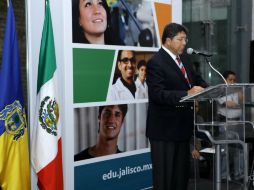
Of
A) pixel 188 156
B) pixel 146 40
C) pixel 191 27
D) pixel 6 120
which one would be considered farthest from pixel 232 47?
pixel 6 120

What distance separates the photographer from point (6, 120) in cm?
260

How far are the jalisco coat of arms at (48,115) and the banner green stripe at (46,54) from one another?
0.13m

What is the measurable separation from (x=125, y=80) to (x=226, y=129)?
1.36m

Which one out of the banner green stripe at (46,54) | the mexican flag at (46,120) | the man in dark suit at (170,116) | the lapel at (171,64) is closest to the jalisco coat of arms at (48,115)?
the mexican flag at (46,120)

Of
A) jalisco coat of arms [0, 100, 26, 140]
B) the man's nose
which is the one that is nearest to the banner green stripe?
jalisco coat of arms [0, 100, 26, 140]

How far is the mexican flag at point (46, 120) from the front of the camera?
2.80 metres

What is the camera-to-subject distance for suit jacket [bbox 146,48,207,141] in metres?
2.84

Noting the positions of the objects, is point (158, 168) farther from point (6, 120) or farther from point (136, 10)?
point (136, 10)

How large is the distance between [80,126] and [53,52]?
0.72 metres

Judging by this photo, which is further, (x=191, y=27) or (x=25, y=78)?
(x=191, y=27)

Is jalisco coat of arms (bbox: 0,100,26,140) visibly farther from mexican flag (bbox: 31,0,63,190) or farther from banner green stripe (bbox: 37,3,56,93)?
banner green stripe (bbox: 37,3,56,93)

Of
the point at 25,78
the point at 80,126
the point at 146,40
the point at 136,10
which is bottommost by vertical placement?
the point at 80,126

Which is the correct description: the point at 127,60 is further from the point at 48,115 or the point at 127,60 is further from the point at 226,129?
the point at 226,129

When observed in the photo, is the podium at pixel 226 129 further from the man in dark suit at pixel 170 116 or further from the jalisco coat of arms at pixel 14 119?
the jalisco coat of arms at pixel 14 119
